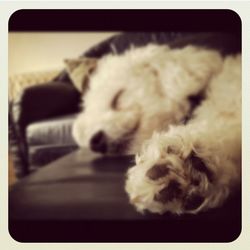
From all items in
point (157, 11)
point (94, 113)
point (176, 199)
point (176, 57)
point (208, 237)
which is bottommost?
point (208, 237)

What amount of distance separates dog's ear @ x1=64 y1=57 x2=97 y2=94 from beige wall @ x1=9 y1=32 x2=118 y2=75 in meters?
0.02

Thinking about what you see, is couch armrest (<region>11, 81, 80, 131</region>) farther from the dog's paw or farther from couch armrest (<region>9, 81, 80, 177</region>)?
the dog's paw

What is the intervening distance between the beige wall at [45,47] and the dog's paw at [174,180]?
399mm

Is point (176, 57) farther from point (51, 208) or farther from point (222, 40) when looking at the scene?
point (51, 208)

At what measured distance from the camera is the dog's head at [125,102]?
1272 millimetres

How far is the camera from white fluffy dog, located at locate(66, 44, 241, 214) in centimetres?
110

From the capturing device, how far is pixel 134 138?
1258mm

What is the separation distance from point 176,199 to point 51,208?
37cm

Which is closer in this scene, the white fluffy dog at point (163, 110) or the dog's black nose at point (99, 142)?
the white fluffy dog at point (163, 110)

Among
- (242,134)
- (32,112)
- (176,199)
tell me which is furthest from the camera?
(32,112)

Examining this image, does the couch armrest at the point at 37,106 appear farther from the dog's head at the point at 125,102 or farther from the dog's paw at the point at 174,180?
the dog's paw at the point at 174,180

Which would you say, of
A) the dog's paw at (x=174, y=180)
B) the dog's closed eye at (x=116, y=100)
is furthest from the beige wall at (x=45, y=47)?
the dog's paw at (x=174, y=180)

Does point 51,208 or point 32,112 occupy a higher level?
point 32,112

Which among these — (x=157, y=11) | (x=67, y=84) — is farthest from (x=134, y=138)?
(x=157, y=11)
